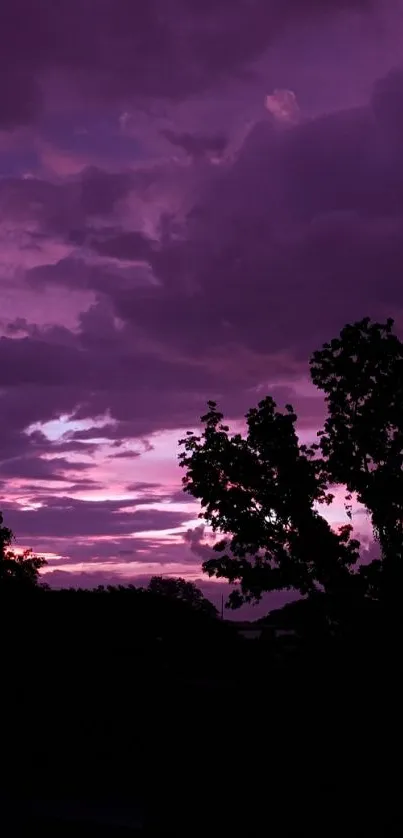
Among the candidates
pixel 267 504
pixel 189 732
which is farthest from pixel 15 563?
pixel 189 732

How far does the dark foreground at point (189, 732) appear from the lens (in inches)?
343

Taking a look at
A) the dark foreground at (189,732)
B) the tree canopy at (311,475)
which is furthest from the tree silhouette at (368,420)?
the dark foreground at (189,732)

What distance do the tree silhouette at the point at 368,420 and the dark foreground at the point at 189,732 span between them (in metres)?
13.3

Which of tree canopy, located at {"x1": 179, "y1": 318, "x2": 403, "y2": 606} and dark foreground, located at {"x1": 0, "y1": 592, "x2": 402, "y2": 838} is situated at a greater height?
tree canopy, located at {"x1": 179, "y1": 318, "x2": 403, "y2": 606}

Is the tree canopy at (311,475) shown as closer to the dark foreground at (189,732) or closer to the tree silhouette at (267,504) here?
the tree silhouette at (267,504)

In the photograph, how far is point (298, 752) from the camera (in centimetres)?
899

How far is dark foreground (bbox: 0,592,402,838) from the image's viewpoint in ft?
28.6

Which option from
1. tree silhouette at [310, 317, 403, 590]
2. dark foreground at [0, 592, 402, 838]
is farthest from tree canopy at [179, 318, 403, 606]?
dark foreground at [0, 592, 402, 838]

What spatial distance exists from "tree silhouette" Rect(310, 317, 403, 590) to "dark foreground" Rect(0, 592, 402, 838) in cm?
1325

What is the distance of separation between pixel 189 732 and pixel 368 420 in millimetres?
18622

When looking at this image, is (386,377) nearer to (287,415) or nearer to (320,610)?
(287,415)

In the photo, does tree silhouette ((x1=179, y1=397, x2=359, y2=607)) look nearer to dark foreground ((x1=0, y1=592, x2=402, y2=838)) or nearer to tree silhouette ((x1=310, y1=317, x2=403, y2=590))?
tree silhouette ((x1=310, y1=317, x2=403, y2=590))

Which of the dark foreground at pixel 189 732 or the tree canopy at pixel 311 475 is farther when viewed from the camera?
the tree canopy at pixel 311 475

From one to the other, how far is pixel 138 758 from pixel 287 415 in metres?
19.7
